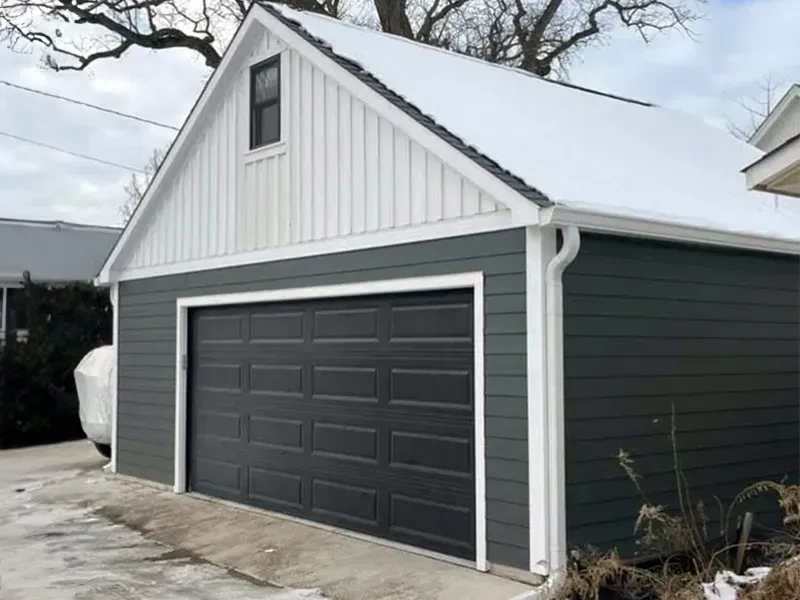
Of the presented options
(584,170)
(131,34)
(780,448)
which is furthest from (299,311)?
(131,34)

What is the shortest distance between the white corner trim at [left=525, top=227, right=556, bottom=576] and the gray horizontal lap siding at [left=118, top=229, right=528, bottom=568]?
7cm

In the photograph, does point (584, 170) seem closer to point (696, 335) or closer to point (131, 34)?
point (696, 335)

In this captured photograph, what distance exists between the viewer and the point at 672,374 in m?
6.63

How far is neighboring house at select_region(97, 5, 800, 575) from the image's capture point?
6.01 meters

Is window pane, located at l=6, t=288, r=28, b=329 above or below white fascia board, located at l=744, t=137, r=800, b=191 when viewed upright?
below

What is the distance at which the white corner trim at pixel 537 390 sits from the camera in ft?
18.8

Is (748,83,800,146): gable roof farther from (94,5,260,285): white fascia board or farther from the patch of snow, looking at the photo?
the patch of snow

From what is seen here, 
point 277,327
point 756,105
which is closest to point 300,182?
point 277,327

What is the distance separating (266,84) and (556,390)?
4658mm

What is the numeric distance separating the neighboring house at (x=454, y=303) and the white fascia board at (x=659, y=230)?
0.02m

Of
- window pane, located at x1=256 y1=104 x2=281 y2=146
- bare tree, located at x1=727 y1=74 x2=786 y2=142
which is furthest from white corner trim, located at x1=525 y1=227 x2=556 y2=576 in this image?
bare tree, located at x1=727 y1=74 x2=786 y2=142

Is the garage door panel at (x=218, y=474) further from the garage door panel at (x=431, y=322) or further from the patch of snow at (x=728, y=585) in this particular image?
the patch of snow at (x=728, y=585)

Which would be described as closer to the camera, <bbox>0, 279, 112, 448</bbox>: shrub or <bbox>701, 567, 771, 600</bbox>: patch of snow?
<bbox>701, 567, 771, 600</bbox>: patch of snow

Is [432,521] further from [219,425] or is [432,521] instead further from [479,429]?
[219,425]
